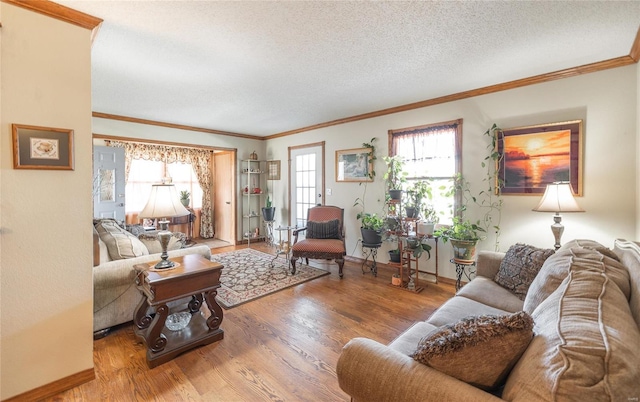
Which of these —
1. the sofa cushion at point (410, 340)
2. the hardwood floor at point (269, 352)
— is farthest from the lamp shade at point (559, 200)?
the sofa cushion at point (410, 340)

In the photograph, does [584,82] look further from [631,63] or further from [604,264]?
[604,264]

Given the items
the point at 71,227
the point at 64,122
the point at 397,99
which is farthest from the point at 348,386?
the point at 397,99

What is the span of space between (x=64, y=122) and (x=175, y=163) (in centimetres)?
484

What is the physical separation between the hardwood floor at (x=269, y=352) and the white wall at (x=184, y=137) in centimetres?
331

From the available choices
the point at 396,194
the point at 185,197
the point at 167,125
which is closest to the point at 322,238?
the point at 396,194

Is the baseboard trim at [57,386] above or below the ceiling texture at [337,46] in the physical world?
below

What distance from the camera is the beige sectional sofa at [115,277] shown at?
7.35 feet

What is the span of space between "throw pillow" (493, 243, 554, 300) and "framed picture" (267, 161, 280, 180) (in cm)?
459

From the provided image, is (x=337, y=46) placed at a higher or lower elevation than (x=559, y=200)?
higher

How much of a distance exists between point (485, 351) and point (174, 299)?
6.43 feet

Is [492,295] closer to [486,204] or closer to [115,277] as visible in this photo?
[486,204]

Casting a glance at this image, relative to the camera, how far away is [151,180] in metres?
5.96

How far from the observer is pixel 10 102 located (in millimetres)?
1538

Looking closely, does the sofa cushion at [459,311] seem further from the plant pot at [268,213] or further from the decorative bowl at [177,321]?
the plant pot at [268,213]
